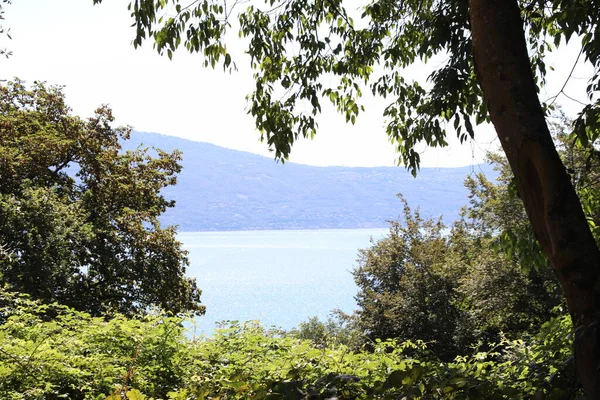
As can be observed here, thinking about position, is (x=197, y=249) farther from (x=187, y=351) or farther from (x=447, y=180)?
(x=187, y=351)

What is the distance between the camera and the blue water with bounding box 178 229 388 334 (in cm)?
6259

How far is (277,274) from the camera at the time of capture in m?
93.2

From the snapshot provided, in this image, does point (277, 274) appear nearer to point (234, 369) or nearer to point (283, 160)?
point (283, 160)

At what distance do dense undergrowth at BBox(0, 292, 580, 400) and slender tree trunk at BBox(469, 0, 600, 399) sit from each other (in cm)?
30

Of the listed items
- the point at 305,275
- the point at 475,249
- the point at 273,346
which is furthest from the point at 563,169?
the point at 305,275

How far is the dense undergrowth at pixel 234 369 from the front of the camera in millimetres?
2214

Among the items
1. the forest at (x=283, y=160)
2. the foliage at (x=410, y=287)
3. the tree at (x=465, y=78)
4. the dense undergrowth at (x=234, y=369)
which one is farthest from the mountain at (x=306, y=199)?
the dense undergrowth at (x=234, y=369)

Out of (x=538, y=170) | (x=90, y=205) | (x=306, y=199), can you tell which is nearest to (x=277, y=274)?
(x=306, y=199)

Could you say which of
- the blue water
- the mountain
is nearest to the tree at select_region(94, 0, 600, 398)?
the blue water

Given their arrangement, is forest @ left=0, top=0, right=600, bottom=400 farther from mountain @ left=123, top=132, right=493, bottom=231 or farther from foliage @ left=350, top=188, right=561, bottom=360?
mountain @ left=123, top=132, right=493, bottom=231

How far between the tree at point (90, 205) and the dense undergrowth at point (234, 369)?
27.1 ft

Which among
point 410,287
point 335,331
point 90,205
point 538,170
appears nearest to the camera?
point 538,170

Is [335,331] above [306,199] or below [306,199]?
below

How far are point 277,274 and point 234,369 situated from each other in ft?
299
